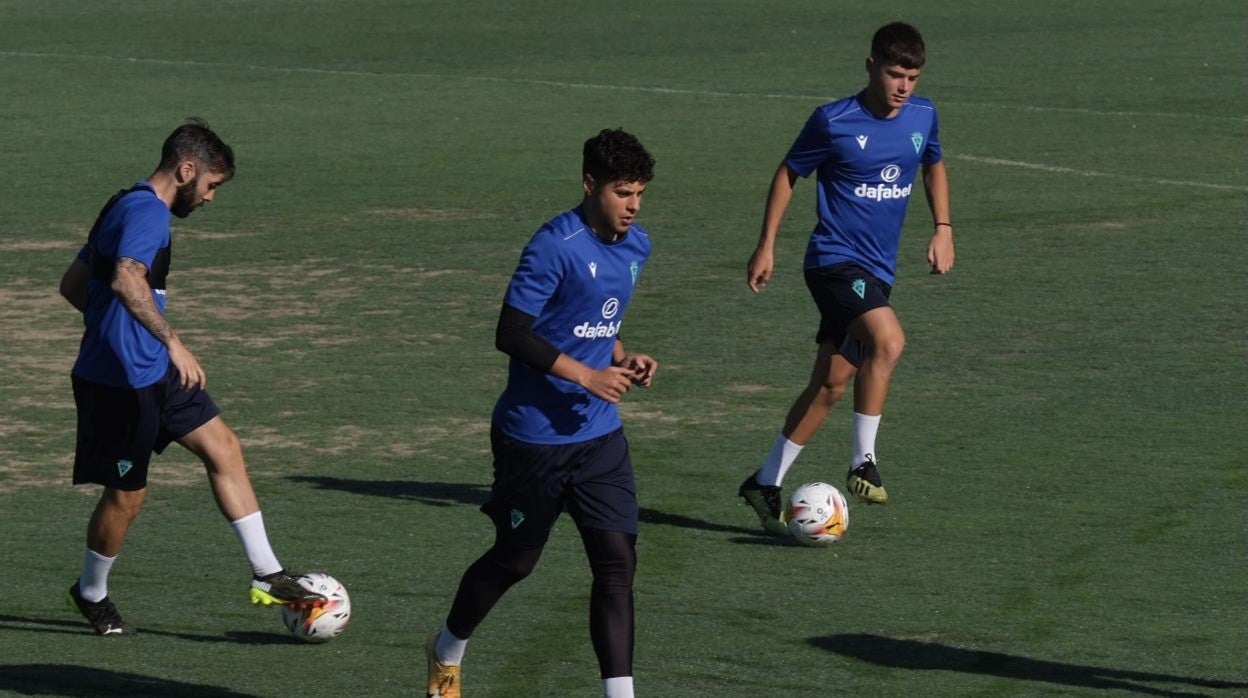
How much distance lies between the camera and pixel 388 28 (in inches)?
1383

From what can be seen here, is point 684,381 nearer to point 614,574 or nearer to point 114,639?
point 114,639

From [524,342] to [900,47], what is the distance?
3955 millimetres

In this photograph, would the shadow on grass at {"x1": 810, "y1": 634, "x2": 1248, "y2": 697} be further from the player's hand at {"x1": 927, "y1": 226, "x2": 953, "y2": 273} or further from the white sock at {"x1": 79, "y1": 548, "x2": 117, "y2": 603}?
the player's hand at {"x1": 927, "y1": 226, "x2": 953, "y2": 273}

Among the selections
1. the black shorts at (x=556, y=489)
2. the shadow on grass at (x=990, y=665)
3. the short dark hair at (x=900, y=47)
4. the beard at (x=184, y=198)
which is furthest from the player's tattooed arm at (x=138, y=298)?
the short dark hair at (x=900, y=47)

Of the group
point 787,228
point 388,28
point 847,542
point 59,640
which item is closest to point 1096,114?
point 787,228

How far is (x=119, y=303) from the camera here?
8.78 m

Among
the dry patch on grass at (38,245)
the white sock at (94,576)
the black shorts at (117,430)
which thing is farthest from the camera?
the dry patch on grass at (38,245)

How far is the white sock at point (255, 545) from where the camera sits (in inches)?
356

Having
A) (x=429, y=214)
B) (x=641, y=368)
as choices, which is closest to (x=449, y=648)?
(x=641, y=368)

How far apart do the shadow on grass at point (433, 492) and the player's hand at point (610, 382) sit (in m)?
3.59

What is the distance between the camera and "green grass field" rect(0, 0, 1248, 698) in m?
8.96

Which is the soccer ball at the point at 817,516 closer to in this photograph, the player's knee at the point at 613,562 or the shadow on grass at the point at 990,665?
the shadow on grass at the point at 990,665

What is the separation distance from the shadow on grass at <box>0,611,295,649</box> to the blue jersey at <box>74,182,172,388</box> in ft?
3.40

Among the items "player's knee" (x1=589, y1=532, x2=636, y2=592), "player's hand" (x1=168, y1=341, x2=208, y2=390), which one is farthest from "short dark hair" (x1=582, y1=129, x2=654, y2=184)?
"player's hand" (x1=168, y1=341, x2=208, y2=390)
